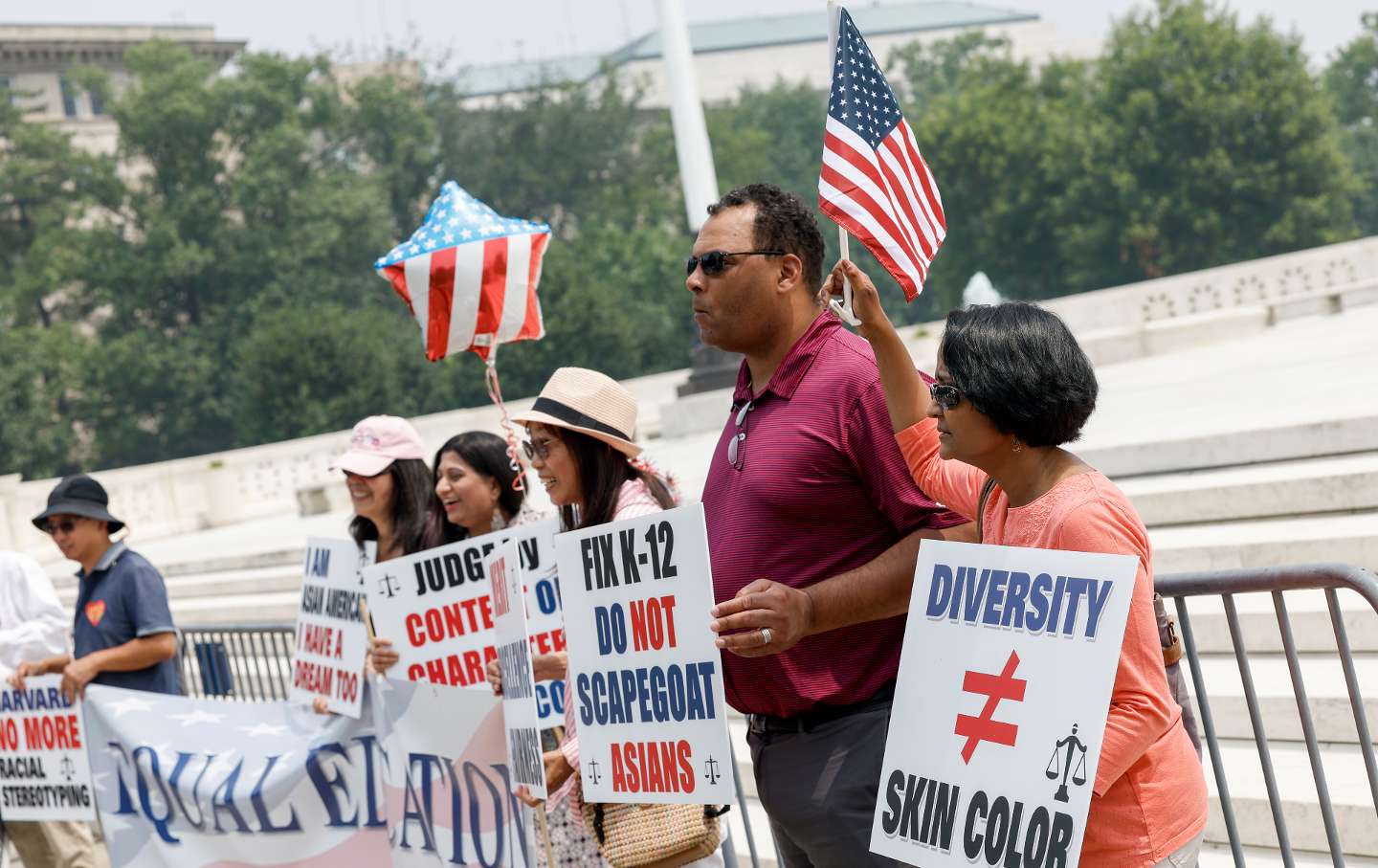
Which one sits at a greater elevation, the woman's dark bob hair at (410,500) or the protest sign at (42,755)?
the woman's dark bob hair at (410,500)

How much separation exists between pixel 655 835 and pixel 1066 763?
1.56 metres

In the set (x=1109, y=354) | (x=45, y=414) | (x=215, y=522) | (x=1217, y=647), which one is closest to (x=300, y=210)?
(x=45, y=414)

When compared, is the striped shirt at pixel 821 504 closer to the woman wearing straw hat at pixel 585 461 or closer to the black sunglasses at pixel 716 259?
the black sunglasses at pixel 716 259

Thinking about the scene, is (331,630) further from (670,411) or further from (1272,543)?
(670,411)

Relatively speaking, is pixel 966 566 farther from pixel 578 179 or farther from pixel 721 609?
pixel 578 179

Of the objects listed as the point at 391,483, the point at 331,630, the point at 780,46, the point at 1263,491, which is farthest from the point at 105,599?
the point at 780,46

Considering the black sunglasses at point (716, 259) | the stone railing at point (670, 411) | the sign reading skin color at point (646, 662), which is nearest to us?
the black sunglasses at point (716, 259)

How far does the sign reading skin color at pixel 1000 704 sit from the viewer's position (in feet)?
8.84

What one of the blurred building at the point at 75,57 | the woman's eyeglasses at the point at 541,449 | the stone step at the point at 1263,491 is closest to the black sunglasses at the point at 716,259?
the woman's eyeglasses at the point at 541,449

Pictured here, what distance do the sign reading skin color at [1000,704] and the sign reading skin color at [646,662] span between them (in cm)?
60

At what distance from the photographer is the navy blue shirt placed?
6.28m

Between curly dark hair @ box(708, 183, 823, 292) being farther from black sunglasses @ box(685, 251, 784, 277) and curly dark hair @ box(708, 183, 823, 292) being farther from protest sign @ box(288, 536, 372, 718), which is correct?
protest sign @ box(288, 536, 372, 718)

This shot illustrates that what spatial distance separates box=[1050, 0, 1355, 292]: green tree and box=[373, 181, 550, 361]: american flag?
2084 inches

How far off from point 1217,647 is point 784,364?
11.0 ft
